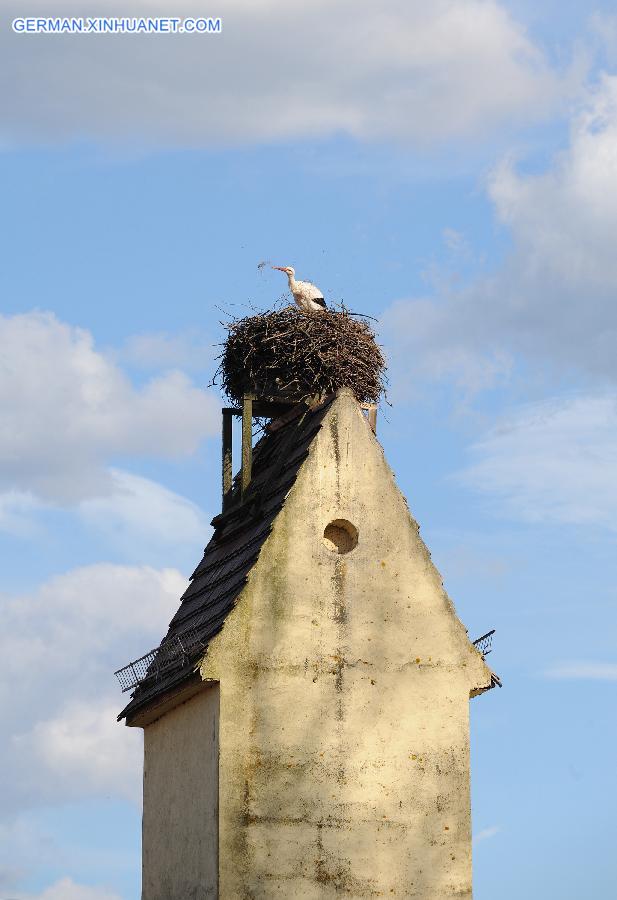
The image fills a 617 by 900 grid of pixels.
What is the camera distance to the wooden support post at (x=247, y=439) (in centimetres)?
2895

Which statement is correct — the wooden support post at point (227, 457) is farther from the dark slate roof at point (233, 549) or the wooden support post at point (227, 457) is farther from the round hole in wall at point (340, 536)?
the round hole in wall at point (340, 536)

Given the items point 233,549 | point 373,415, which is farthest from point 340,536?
point 373,415

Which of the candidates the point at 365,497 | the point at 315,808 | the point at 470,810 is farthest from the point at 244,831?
the point at 365,497

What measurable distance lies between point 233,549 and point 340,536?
2306 mm

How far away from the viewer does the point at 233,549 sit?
1122 inches

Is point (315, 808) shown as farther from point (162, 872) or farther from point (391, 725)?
point (162, 872)

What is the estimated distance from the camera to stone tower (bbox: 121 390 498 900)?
82.6 feet

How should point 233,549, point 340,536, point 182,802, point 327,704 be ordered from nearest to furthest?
1. point 327,704
2. point 340,536
3. point 182,802
4. point 233,549

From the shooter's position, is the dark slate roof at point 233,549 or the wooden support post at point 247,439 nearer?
the dark slate roof at point 233,549

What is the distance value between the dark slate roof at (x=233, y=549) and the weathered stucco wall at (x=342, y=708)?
1.52 ft

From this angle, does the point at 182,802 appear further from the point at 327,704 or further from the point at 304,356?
the point at 304,356

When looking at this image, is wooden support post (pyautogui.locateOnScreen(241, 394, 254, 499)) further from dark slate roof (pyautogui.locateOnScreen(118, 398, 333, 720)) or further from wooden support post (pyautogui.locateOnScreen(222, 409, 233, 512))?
wooden support post (pyautogui.locateOnScreen(222, 409, 233, 512))

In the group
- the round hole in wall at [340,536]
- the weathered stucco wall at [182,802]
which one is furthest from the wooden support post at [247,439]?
the weathered stucco wall at [182,802]

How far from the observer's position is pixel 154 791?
2889cm
